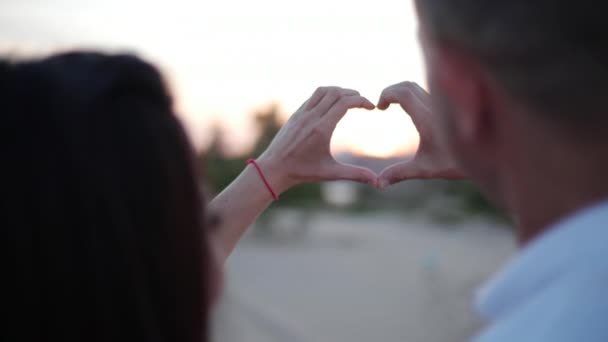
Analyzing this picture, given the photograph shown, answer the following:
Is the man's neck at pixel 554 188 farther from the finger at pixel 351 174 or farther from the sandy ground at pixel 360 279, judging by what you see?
the sandy ground at pixel 360 279

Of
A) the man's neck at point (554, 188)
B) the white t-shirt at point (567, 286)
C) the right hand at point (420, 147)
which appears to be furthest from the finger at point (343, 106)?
the white t-shirt at point (567, 286)

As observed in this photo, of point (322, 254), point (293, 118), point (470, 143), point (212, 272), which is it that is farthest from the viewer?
point (322, 254)

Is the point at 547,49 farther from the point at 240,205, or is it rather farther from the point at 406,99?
the point at 240,205

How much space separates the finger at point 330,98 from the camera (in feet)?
6.61

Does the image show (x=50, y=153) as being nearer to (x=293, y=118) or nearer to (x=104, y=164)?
(x=104, y=164)

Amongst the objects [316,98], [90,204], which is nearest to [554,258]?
[90,204]

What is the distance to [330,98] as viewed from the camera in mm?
2029

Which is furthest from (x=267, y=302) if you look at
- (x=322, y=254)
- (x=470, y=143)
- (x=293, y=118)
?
(x=470, y=143)

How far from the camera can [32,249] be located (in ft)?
3.43

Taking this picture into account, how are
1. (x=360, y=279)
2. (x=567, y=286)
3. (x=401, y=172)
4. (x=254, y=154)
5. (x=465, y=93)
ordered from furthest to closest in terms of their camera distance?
1. (x=254, y=154)
2. (x=360, y=279)
3. (x=401, y=172)
4. (x=465, y=93)
5. (x=567, y=286)

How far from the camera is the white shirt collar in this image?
0.86 metres

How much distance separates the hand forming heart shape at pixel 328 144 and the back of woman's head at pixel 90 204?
2.76 ft

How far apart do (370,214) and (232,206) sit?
101 feet

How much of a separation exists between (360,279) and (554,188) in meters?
18.8
